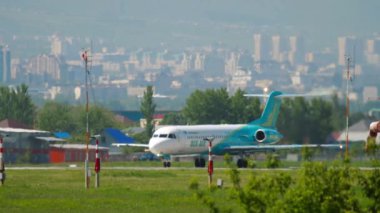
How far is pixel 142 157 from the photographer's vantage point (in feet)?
306

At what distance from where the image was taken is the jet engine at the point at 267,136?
72188 mm

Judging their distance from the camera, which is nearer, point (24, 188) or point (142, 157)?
point (24, 188)

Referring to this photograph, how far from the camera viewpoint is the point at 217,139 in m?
71.5

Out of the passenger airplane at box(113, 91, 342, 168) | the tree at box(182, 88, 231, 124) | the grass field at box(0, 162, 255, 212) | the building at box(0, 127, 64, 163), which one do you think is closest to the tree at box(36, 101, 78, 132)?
the tree at box(182, 88, 231, 124)

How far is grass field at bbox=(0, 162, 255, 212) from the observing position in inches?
1246

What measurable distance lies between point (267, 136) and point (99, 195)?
37.6m

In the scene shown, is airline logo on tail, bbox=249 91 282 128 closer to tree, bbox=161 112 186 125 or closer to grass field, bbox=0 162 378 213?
grass field, bbox=0 162 378 213

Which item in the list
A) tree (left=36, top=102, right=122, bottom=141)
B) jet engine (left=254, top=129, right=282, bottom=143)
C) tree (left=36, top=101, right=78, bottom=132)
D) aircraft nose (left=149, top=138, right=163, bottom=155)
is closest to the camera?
aircraft nose (left=149, top=138, right=163, bottom=155)

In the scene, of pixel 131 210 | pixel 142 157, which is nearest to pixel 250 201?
pixel 131 210

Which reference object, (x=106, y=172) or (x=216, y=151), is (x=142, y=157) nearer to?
(x=216, y=151)

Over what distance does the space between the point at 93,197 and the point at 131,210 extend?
380 centimetres

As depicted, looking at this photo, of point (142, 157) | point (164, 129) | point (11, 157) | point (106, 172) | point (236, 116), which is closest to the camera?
point (106, 172)

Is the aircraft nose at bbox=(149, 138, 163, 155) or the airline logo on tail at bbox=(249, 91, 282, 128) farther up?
the airline logo on tail at bbox=(249, 91, 282, 128)

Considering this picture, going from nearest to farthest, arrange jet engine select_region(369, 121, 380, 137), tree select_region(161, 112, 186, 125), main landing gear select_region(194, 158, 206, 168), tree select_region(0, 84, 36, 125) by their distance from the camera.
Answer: jet engine select_region(369, 121, 380, 137)
main landing gear select_region(194, 158, 206, 168)
tree select_region(0, 84, 36, 125)
tree select_region(161, 112, 186, 125)
